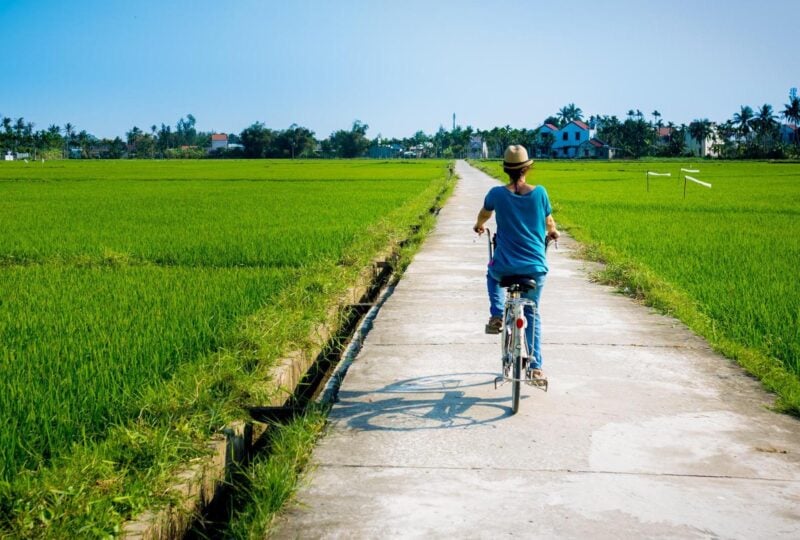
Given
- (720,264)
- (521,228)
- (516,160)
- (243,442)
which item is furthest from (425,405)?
(720,264)

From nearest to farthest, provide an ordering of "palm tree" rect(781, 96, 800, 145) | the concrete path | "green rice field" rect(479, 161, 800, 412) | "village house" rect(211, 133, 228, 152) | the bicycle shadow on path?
the concrete path, the bicycle shadow on path, "green rice field" rect(479, 161, 800, 412), "palm tree" rect(781, 96, 800, 145), "village house" rect(211, 133, 228, 152)

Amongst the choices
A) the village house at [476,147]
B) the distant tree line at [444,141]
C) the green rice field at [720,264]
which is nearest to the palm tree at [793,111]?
the distant tree line at [444,141]

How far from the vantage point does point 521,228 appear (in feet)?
13.2

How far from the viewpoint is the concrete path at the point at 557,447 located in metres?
2.69

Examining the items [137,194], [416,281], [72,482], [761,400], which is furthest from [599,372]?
[137,194]

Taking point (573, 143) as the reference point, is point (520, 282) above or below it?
below

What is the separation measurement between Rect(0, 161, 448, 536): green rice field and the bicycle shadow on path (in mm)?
608

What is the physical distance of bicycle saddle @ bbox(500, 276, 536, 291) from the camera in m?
3.90

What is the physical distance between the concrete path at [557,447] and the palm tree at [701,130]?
99.0 metres

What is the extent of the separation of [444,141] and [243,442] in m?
126

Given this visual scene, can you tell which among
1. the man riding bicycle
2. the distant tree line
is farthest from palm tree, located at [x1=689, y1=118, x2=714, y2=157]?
the man riding bicycle

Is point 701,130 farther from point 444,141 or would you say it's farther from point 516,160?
point 516,160

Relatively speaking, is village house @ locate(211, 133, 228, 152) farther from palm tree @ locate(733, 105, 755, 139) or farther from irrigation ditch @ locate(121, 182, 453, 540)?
irrigation ditch @ locate(121, 182, 453, 540)

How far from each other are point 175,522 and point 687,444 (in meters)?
2.09
